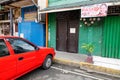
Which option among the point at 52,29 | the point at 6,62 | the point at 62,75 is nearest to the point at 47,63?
the point at 62,75

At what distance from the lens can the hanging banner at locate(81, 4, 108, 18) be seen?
6412 mm

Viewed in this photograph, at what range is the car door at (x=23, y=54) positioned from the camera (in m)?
4.42

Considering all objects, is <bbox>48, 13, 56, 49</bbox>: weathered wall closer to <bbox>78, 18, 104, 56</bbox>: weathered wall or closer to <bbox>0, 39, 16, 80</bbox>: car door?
<bbox>78, 18, 104, 56</bbox>: weathered wall

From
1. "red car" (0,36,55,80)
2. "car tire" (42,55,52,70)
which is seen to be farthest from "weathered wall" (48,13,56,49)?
"red car" (0,36,55,80)

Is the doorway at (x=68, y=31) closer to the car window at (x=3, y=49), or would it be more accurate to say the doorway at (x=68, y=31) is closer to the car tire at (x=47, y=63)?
the car tire at (x=47, y=63)

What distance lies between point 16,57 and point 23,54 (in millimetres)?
381

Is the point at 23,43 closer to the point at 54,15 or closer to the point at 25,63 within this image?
the point at 25,63

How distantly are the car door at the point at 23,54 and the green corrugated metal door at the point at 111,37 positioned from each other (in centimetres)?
427

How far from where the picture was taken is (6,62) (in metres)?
3.89

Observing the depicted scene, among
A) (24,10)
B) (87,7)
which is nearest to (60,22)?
(87,7)

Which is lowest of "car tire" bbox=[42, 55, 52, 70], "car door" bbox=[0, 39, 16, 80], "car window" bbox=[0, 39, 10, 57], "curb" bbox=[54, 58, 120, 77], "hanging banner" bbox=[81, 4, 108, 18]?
"curb" bbox=[54, 58, 120, 77]

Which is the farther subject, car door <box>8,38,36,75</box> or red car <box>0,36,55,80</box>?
car door <box>8,38,36,75</box>

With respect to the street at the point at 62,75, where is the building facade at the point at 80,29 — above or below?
above

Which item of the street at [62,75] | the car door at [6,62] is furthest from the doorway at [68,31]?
the car door at [6,62]
